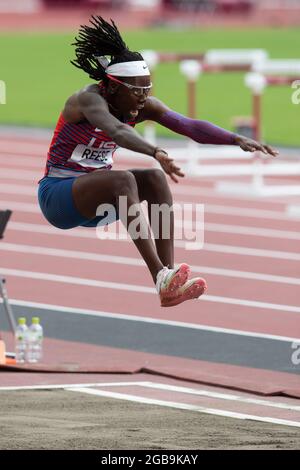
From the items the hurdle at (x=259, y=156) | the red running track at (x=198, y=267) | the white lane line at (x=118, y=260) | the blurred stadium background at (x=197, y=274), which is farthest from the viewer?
the hurdle at (x=259, y=156)

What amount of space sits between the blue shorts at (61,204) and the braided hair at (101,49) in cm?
63

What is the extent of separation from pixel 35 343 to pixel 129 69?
345 cm

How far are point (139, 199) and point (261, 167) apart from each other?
10608 millimetres

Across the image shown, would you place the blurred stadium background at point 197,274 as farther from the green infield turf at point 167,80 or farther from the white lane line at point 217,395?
the green infield turf at point 167,80

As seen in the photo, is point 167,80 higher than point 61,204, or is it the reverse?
point 167,80

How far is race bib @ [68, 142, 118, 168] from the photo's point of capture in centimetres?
809

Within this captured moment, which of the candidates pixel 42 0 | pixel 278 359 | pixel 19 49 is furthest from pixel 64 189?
pixel 42 0

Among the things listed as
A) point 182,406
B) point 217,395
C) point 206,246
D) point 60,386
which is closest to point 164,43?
point 206,246

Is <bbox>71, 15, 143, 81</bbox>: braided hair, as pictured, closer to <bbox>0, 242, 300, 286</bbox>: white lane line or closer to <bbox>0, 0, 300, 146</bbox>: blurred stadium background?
<bbox>0, 242, 300, 286</bbox>: white lane line

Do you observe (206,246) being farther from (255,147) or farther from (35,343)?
(255,147)

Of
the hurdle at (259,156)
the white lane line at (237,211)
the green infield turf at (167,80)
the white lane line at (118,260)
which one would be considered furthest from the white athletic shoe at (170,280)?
the green infield turf at (167,80)

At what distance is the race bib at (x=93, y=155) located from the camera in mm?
8086

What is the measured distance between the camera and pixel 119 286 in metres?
13.3

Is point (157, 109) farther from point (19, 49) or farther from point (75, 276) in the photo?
point (19, 49)
